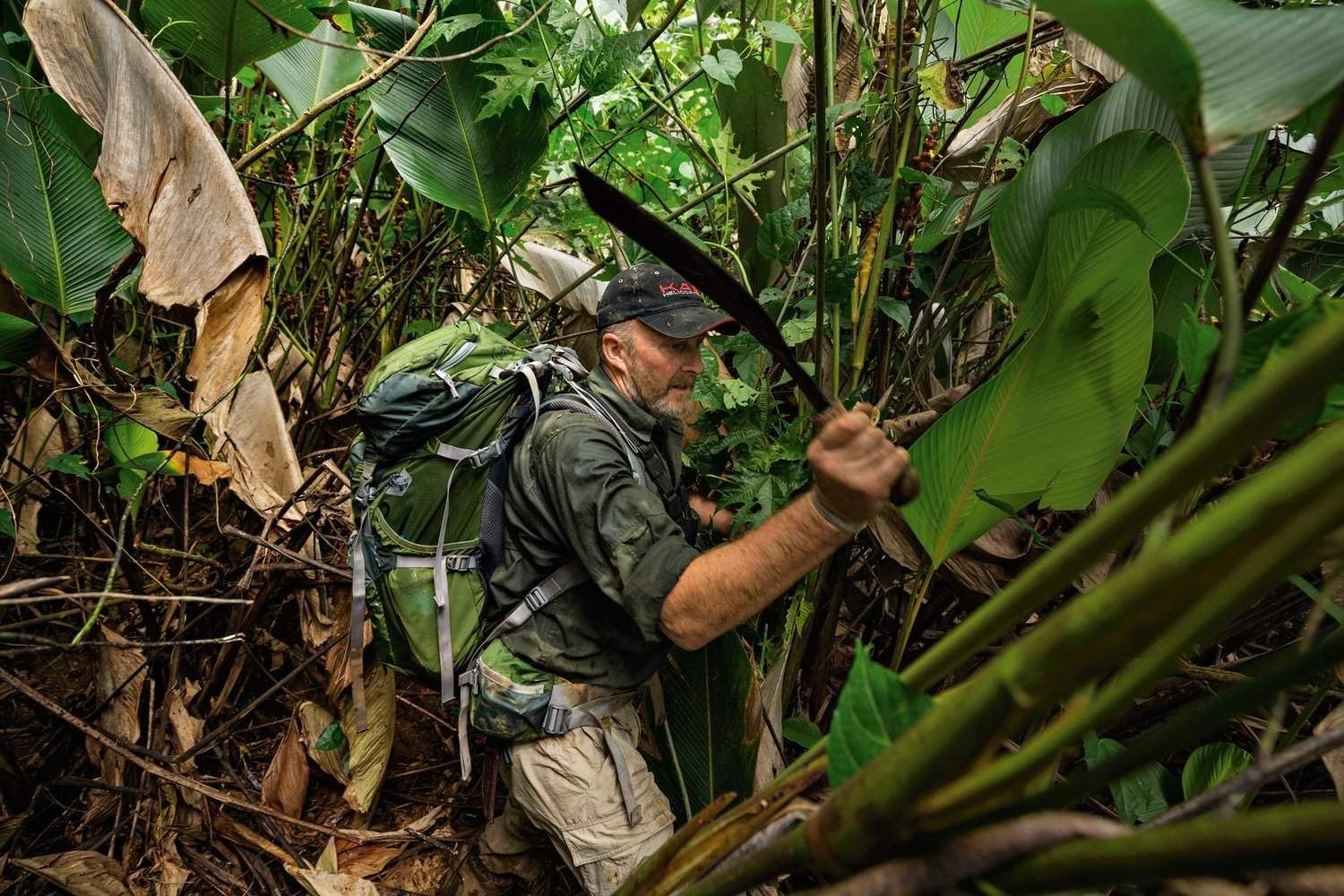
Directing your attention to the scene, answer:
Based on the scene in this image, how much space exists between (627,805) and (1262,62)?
1439mm

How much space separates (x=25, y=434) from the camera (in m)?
1.81

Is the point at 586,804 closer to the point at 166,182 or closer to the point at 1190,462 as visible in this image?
the point at 166,182

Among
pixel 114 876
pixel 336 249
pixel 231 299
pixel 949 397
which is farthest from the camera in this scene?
pixel 336 249

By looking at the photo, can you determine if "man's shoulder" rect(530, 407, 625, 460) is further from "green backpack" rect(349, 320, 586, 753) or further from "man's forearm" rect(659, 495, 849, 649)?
"man's forearm" rect(659, 495, 849, 649)

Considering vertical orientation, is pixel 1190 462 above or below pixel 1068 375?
above

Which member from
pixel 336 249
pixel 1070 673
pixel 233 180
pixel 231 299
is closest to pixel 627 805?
pixel 231 299

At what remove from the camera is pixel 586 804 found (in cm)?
151

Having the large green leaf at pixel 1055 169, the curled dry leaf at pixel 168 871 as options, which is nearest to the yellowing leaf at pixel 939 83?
the large green leaf at pixel 1055 169

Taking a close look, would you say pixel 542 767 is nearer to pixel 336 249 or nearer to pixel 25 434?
pixel 25 434

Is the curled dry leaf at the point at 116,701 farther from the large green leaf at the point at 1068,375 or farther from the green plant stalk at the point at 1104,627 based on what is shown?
the green plant stalk at the point at 1104,627

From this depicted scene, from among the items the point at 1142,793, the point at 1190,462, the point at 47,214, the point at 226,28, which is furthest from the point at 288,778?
the point at 1190,462

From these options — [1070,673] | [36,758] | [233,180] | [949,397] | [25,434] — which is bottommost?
[36,758]

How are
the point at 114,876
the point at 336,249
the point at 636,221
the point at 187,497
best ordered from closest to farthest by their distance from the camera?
the point at 636,221 → the point at 114,876 → the point at 187,497 → the point at 336,249

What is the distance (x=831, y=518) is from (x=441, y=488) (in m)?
0.76
